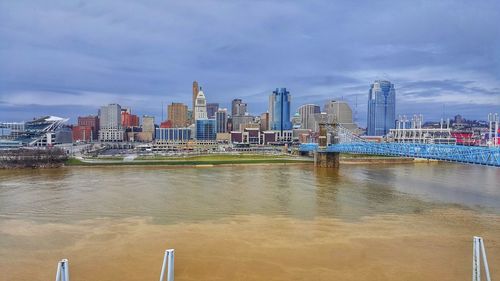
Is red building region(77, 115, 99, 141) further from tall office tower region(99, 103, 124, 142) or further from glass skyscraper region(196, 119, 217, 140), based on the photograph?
glass skyscraper region(196, 119, 217, 140)

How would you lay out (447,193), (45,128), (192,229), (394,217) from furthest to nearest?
(45,128) < (447,193) < (394,217) < (192,229)

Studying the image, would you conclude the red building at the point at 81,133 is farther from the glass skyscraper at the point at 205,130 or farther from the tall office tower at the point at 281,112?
the tall office tower at the point at 281,112

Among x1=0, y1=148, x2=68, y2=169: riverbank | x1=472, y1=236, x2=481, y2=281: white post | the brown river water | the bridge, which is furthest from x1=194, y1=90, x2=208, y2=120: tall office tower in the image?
x1=472, y1=236, x2=481, y2=281: white post

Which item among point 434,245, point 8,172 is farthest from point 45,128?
point 434,245

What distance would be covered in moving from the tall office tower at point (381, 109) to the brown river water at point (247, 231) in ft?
371

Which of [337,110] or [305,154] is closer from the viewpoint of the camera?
[305,154]

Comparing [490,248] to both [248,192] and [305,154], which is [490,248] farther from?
[305,154]

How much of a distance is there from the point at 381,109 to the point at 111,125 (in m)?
92.6

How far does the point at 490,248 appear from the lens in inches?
388

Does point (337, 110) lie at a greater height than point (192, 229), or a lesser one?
greater

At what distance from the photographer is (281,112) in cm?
11431

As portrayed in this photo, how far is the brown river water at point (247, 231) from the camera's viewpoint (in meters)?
8.41

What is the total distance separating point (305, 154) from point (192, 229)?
3760 centimetres

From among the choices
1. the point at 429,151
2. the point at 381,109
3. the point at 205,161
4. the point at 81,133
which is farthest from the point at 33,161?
the point at 381,109
